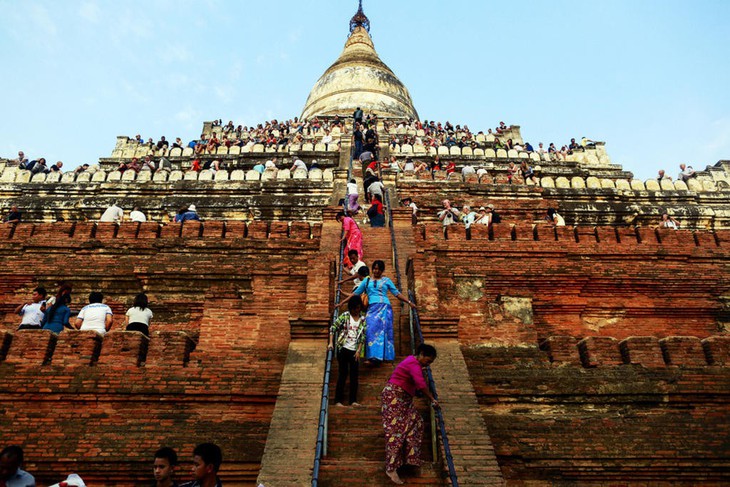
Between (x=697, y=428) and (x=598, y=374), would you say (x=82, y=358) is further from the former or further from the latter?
(x=697, y=428)

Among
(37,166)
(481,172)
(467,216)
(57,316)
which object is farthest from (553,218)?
(37,166)

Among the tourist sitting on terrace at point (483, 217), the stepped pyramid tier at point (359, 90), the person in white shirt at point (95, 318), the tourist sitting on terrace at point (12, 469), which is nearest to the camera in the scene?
the tourist sitting on terrace at point (12, 469)

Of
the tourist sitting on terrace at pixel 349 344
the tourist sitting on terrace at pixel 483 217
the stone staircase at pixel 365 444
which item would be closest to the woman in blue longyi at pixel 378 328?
the tourist sitting on terrace at pixel 349 344

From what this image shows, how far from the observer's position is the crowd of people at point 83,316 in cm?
820

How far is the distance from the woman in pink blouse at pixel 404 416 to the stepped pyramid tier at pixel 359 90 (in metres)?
26.4

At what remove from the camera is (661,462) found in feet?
22.4

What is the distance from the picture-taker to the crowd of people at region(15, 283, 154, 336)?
8203 mm

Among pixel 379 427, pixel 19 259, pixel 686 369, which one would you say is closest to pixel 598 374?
pixel 686 369

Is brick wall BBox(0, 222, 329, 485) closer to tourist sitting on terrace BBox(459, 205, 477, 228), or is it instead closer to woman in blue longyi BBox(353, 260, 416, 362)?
woman in blue longyi BBox(353, 260, 416, 362)

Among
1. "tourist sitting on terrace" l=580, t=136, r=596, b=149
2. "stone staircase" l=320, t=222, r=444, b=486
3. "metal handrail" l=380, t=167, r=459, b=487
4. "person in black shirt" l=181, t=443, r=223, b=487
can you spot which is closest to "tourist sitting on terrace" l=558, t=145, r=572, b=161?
"tourist sitting on terrace" l=580, t=136, r=596, b=149

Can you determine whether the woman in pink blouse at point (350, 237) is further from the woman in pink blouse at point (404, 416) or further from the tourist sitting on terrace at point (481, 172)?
the tourist sitting on terrace at point (481, 172)

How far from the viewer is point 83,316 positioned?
8273 mm

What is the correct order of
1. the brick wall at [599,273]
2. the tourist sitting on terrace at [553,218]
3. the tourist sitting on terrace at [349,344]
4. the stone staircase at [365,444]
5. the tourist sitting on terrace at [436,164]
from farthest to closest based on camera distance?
the tourist sitting on terrace at [436,164], the tourist sitting on terrace at [553,218], the brick wall at [599,273], the tourist sitting on terrace at [349,344], the stone staircase at [365,444]

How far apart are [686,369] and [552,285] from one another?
3.46 m
